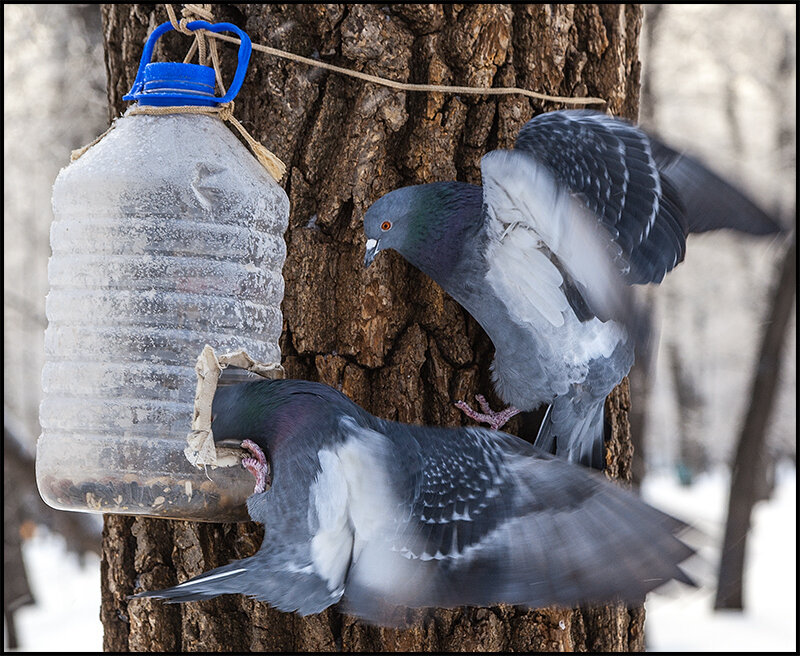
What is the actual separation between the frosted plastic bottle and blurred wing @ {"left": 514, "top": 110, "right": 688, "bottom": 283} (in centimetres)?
74

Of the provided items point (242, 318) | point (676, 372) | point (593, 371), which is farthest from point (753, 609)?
point (242, 318)

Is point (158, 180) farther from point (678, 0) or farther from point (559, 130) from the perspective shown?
point (678, 0)

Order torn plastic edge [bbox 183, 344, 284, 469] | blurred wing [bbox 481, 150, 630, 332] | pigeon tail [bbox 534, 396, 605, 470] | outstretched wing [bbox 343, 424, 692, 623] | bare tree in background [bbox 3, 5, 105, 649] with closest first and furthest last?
1. outstretched wing [bbox 343, 424, 692, 623]
2. torn plastic edge [bbox 183, 344, 284, 469]
3. blurred wing [bbox 481, 150, 630, 332]
4. pigeon tail [bbox 534, 396, 605, 470]
5. bare tree in background [bbox 3, 5, 105, 649]

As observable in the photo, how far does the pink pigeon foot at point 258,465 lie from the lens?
1.83 m

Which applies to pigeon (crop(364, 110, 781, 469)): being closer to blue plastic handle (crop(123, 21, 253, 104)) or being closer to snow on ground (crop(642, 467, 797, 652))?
blue plastic handle (crop(123, 21, 253, 104))

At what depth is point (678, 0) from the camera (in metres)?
6.10

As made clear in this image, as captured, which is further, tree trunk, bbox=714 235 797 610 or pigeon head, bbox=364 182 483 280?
tree trunk, bbox=714 235 797 610

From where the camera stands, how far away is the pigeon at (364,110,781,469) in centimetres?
195

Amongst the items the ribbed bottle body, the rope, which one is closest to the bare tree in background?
the ribbed bottle body

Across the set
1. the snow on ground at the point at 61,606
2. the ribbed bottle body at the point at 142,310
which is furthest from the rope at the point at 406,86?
the snow on ground at the point at 61,606

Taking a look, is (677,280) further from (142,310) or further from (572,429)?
(142,310)

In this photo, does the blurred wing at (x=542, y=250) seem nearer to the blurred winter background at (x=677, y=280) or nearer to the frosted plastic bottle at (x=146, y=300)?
the blurred winter background at (x=677, y=280)

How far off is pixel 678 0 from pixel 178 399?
5390 mm

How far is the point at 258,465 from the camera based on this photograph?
1.84 metres
